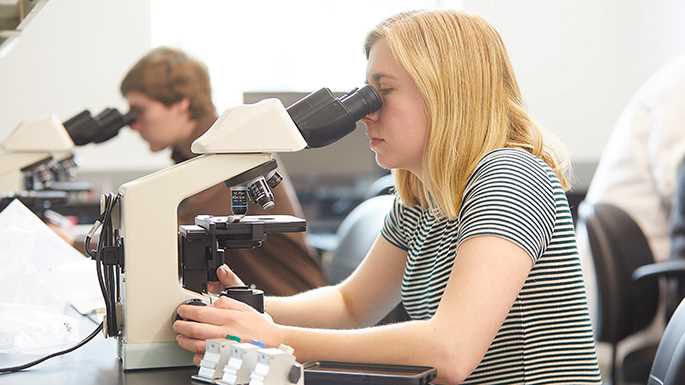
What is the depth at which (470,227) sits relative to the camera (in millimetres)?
1313

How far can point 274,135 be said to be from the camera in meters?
1.24

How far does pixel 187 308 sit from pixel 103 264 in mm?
156

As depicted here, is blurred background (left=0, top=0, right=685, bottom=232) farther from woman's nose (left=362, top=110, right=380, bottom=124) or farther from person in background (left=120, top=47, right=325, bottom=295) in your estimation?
woman's nose (left=362, top=110, right=380, bottom=124)

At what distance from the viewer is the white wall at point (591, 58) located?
3719mm

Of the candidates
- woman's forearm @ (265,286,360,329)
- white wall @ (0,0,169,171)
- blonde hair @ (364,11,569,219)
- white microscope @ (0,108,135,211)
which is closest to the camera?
blonde hair @ (364,11,569,219)

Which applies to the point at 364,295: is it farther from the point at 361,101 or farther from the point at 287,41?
the point at 287,41

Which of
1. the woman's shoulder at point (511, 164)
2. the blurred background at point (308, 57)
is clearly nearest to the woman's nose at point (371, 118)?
the woman's shoulder at point (511, 164)

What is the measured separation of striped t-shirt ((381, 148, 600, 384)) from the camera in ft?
4.43

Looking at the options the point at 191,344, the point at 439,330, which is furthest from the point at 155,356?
the point at 439,330

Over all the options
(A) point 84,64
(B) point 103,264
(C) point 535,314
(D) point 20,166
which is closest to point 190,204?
(D) point 20,166

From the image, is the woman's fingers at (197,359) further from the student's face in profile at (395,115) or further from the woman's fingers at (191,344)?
the student's face in profile at (395,115)

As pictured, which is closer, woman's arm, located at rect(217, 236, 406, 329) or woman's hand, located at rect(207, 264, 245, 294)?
woman's hand, located at rect(207, 264, 245, 294)

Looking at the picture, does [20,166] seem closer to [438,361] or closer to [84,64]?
[438,361]

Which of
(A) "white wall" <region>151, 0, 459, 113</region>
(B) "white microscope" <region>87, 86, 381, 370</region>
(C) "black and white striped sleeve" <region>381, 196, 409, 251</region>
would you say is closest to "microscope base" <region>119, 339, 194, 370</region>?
(B) "white microscope" <region>87, 86, 381, 370</region>
